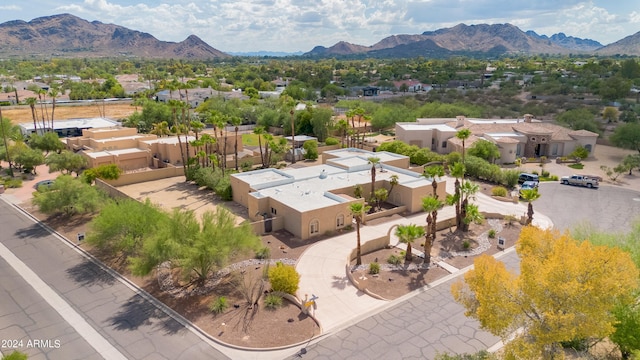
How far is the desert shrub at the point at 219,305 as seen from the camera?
23.9 metres

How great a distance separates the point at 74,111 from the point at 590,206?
10241 centimetres

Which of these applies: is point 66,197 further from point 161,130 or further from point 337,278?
point 161,130

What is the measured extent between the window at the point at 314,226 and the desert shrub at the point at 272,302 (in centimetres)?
972

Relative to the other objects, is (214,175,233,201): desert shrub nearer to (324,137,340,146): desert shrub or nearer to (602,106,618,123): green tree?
(324,137,340,146): desert shrub

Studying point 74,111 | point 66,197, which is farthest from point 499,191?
point 74,111

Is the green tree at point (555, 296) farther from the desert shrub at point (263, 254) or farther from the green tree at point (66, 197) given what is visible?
the green tree at point (66, 197)

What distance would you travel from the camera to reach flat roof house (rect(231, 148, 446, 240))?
34500 millimetres

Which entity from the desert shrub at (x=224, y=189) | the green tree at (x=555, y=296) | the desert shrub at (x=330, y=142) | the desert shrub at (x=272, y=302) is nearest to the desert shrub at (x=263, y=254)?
the desert shrub at (x=272, y=302)

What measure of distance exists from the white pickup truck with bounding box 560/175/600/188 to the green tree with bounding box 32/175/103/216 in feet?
158

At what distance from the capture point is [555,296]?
585 inches

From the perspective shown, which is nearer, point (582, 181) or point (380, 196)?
point (380, 196)

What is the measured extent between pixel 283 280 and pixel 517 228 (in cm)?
2188

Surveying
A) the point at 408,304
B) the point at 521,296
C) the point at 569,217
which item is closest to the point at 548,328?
the point at 521,296

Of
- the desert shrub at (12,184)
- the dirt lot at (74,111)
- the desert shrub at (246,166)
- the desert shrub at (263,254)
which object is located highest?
the dirt lot at (74,111)
